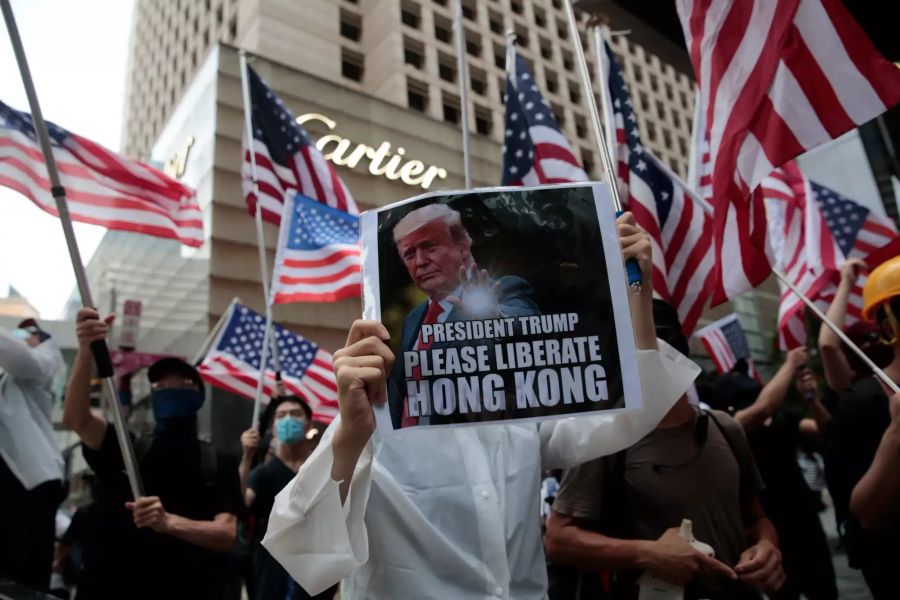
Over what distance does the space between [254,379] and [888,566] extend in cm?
662

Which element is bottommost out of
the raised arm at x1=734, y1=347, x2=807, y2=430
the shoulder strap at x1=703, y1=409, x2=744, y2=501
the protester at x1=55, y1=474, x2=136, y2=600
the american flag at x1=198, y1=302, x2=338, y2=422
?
the protester at x1=55, y1=474, x2=136, y2=600

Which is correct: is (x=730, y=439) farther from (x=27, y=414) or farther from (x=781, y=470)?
(x=27, y=414)

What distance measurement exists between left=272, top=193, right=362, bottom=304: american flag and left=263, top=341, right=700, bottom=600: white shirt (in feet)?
15.5

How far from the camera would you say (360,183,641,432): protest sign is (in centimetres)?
168

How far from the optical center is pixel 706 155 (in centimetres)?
603

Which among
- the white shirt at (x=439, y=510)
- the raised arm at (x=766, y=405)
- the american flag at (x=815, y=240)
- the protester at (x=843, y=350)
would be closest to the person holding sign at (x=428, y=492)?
the white shirt at (x=439, y=510)

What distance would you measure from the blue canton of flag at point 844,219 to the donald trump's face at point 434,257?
5720 millimetres

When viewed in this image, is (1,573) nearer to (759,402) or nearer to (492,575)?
(492,575)

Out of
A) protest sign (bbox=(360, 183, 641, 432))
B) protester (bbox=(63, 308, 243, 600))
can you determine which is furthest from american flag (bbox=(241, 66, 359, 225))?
protest sign (bbox=(360, 183, 641, 432))

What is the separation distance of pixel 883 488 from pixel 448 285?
166cm

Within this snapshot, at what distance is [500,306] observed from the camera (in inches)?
68.0

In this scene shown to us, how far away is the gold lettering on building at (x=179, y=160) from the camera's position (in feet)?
76.1

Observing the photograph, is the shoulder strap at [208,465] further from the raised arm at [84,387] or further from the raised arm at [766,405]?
the raised arm at [766,405]

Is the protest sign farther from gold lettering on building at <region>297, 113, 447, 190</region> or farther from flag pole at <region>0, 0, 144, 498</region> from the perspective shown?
gold lettering on building at <region>297, 113, 447, 190</region>
